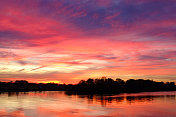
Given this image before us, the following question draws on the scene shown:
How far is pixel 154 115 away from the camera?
122ft

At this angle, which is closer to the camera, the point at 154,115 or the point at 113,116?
the point at 113,116

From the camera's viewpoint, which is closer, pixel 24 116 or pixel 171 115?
pixel 24 116

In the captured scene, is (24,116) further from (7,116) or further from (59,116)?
(59,116)

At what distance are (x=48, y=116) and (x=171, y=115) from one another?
22022mm

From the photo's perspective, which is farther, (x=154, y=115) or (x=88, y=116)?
(x=154, y=115)

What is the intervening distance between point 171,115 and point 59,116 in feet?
66.1

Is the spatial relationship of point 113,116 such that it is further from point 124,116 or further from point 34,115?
point 34,115

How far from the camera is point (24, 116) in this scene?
3441 centimetres

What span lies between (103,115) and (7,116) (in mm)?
15989

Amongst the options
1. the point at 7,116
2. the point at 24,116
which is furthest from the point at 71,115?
the point at 7,116

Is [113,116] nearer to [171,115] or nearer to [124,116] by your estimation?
[124,116]

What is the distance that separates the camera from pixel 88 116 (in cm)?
3488

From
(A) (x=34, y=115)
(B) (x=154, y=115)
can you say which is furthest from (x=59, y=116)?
(B) (x=154, y=115)

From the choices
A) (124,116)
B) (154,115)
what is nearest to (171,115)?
(154,115)
